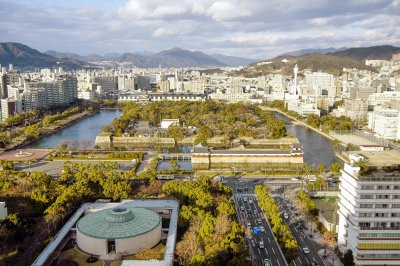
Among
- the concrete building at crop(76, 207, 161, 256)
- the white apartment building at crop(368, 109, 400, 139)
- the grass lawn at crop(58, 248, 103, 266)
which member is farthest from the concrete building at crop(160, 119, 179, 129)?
the grass lawn at crop(58, 248, 103, 266)

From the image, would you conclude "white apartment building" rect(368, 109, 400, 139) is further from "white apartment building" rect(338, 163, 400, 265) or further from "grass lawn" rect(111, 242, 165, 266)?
"grass lawn" rect(111, 242, 165, 266)

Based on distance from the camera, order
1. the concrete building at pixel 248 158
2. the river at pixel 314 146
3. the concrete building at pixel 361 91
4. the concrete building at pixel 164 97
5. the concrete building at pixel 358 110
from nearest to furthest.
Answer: the concrete building at pixel 248 158, the river at pixel 314 146, the concrete building at pixel 358 110, the concrete building at pixel 361 91, the concrete building at pixel 164 97

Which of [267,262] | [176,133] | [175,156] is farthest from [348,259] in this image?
[176,133]

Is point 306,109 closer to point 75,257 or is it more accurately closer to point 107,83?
point 75,257

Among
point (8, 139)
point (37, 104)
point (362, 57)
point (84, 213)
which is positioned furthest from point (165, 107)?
point (362, 57)

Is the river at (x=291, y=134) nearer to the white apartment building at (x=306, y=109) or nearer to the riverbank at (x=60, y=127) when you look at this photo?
the riverbank at (x=60, y=127)

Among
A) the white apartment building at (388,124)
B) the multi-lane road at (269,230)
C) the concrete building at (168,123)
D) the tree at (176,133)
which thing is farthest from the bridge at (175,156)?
the white apartment building at (388,124)

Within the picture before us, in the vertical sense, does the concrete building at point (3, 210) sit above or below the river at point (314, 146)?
above
